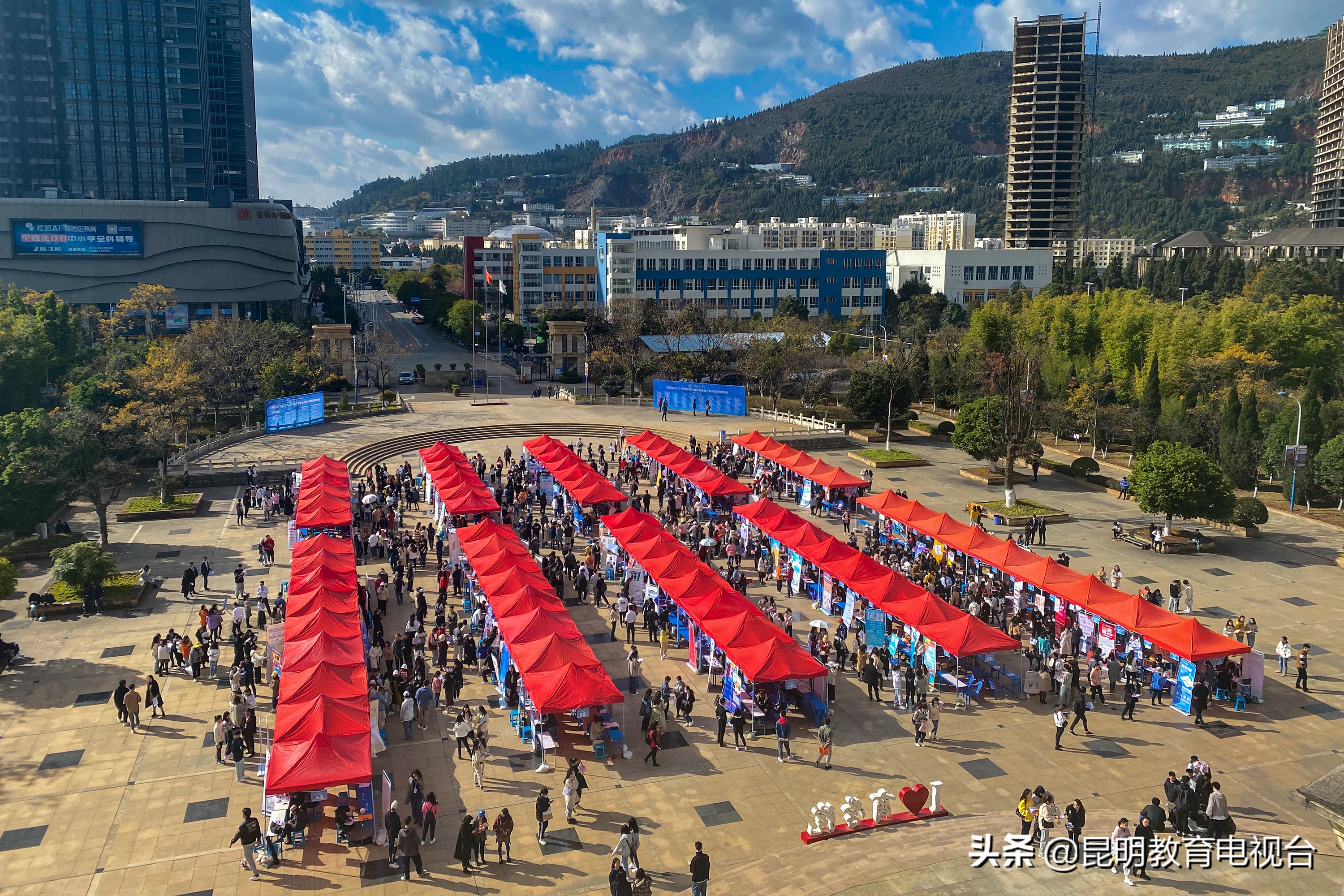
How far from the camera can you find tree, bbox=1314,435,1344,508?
37.4 m

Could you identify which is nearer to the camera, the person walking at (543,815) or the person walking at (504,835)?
the person walking at (504,835)

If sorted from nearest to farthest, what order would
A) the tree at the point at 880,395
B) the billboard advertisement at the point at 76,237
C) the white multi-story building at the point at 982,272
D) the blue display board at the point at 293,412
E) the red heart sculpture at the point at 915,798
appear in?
the red heart sculpture at the point at 915,798, the tree at the point at 880,395, the blue display board at the point at 293,412, the billboard advertisement at the point at 76,237, the white multi-story building at the point at 982,272

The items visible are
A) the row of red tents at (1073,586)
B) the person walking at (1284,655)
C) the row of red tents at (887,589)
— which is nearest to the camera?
the row of red tents at (1073,586)

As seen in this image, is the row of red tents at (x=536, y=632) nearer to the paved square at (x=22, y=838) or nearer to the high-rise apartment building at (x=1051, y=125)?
the paved square at (x=22, y=838)

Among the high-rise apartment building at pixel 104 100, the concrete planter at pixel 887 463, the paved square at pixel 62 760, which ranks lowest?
the paved square at pixel 62 760

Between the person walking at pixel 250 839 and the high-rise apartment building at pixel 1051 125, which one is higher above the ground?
the high-rise apartment building at pixel 1051 125

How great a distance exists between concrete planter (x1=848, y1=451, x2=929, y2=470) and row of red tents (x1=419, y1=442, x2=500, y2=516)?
1967 cm

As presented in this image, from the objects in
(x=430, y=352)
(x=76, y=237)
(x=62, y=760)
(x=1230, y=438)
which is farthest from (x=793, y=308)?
(x=62, y=760)

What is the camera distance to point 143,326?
78.9 m

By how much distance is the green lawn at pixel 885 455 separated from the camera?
46.9 m

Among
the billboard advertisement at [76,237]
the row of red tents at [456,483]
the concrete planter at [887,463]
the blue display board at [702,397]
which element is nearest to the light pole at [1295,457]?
the concrete planter at [887,463]

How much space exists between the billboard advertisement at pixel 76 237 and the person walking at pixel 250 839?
80.7m

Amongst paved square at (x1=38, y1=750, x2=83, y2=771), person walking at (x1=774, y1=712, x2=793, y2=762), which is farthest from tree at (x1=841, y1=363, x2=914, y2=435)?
paved square at (x1=38, y1=750, x2=83, y2=771)

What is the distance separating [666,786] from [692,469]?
20810mm
